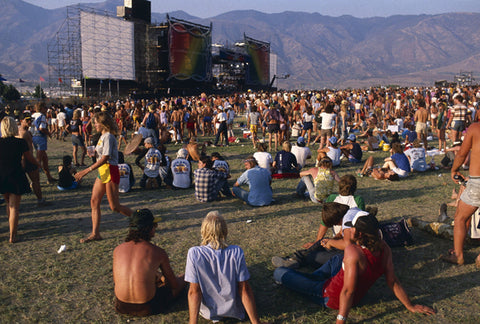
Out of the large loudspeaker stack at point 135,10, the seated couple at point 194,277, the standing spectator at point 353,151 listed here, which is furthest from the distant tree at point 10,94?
the seated couple at point 194,277

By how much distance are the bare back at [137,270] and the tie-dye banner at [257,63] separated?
6096 centimetres

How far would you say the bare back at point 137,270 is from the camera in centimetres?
360

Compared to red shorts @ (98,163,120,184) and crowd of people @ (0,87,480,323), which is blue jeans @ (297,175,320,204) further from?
red shorts @ (98,163,120,184)

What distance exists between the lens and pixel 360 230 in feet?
11.4

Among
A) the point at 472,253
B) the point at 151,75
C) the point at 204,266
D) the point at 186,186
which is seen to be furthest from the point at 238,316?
the point at 151,75

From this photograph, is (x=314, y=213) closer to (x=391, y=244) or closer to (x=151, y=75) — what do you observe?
(x=391, y=244)

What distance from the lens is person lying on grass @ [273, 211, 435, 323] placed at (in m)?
3.44

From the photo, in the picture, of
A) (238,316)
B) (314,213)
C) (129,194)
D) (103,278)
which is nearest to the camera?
(238,316)

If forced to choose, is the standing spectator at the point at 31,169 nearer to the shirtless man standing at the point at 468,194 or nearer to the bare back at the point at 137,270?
the bare back at the point at 137,270

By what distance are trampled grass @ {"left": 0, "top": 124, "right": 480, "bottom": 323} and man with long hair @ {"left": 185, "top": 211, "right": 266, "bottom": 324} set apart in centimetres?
47

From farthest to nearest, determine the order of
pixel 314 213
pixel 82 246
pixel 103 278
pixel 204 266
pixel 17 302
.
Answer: pixel 314 213, pixel 82 246, pixel 103 278, pixel 17 302, pixel 204 266

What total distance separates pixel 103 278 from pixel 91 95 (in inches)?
1606

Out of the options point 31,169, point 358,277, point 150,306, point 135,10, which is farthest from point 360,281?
point 135,10

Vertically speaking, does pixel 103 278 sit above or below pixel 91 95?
below
